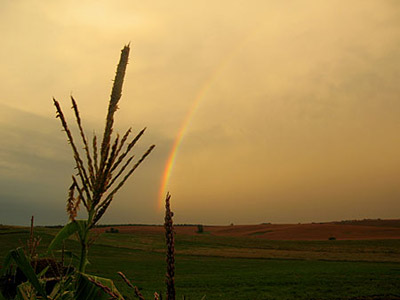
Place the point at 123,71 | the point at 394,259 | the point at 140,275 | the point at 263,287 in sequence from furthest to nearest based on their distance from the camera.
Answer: the point at 394,259 < the point at 140,275 < the point at 263,287 < the point at 123,71

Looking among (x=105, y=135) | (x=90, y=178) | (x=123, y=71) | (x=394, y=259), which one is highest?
(x=123, y=71)

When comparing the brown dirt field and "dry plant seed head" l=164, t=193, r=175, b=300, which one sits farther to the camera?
the brown dirt field

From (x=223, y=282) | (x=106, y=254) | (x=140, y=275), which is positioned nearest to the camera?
(x=223, y=282)

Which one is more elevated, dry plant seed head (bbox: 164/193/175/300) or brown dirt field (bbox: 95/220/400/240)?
dry plant seed head (bbox: 164/193/175/300)

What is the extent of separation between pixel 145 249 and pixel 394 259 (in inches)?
1186

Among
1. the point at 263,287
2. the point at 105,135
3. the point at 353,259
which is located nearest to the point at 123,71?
Answer: the point at 105,135

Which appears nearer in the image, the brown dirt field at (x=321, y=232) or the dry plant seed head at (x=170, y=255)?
the dry plant seed head at (x=170, y=255)

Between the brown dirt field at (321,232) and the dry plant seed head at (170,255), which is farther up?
the dry plant seed head at (170,255)

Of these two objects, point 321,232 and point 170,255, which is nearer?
point 170,255

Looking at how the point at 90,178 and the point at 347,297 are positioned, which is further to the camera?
the point at 347,297

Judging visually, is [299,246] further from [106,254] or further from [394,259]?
[106,254]

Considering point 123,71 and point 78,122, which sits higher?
point 123,71

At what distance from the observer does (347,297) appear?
59.8 feet

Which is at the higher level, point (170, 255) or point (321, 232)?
point (170, 255)
